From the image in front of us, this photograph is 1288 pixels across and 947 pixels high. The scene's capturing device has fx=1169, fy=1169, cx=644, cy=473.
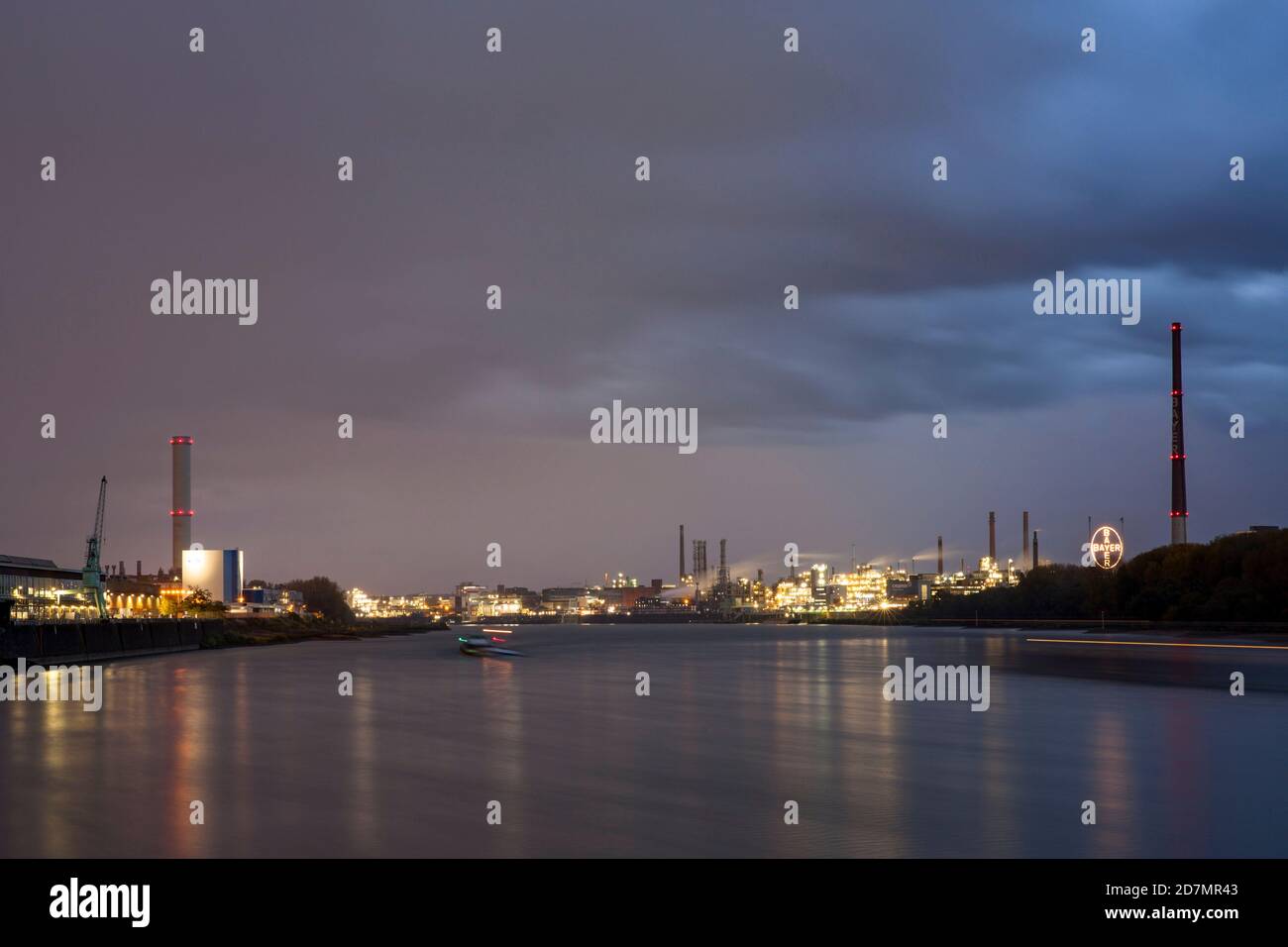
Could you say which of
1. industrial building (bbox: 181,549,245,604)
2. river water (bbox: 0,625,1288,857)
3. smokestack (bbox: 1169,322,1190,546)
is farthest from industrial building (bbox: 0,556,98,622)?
smokestack (bbox: 1169,322,1190,546)

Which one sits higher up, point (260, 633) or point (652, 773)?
point (652, 773)

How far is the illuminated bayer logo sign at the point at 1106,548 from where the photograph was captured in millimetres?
169900

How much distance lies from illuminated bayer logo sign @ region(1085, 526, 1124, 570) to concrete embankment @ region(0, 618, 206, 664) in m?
122

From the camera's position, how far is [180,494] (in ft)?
613

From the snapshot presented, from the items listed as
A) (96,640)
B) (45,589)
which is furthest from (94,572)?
(96,640)

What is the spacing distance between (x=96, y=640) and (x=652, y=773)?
7555 cm

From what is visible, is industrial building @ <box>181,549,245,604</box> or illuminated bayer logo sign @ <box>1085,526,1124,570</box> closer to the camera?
illuminated bayer logo sign @ <box>1085,526,1124,570</box>

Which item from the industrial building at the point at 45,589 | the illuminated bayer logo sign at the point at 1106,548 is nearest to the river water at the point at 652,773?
the industrial building at the point at 45,589

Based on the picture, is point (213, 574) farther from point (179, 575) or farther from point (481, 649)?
point (481, 649)

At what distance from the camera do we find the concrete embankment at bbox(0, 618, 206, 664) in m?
73.7

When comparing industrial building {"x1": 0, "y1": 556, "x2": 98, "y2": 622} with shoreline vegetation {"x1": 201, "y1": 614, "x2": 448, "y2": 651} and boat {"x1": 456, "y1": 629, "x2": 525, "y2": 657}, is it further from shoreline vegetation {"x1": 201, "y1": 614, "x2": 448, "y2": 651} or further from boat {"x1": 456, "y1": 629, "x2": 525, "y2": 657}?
boat {"x1": 456, "y1": 629, "x2": 525, "y2": 657}

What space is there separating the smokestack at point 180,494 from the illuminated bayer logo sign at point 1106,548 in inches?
5508
